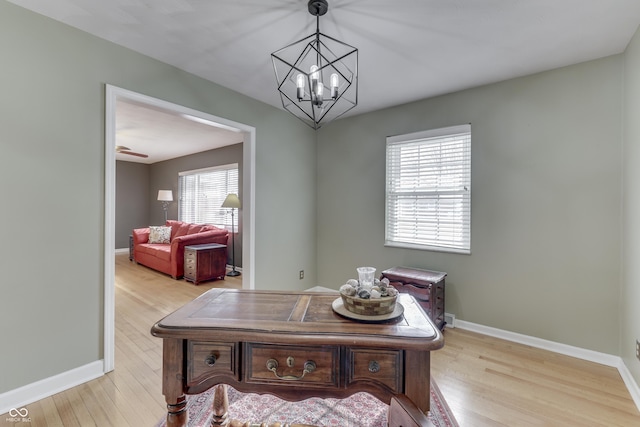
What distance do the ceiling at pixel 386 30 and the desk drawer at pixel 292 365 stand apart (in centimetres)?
190

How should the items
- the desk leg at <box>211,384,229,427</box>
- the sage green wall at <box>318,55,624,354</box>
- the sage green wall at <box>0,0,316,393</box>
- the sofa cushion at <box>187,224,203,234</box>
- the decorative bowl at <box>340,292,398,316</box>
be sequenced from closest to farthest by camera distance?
the decorative bowl at <box>340,292,398,316</box> < the desk leg at <box>211,384,229,427</box> < the sage green wall at <box>0,0,316,393</box> < the sage green wall at <box>318,55,624,354</box> < the sofa cushion at <box>187,224,203,234</box>

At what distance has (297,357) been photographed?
3.20ft

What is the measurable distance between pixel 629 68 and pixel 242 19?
9.21 ft

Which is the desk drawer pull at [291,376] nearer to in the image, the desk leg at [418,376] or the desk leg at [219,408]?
the desk leg at [418,376]

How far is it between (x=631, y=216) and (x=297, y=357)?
256 cm

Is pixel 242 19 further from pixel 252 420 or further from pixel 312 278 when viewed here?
pixel 312 278

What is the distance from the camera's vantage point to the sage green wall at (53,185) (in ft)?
5.77

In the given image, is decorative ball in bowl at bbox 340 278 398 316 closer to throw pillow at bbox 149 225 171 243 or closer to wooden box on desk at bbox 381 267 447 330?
wooden box on desk at bbox 381 267 447 330

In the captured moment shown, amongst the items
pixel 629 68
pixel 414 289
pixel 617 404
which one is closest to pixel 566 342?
pixel 617 404

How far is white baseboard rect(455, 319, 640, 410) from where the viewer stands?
1.96 meters

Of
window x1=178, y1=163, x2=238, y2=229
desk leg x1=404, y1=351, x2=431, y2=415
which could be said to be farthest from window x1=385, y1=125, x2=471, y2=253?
window x1=178, y1=163, x2=238, y2=229

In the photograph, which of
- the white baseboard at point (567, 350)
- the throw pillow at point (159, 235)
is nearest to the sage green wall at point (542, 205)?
the white baseboard at point (567, 350)

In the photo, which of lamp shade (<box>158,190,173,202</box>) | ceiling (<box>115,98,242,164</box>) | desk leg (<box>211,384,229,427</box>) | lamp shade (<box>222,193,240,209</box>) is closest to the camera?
desk leg (<box>211,384,229,427</box>)

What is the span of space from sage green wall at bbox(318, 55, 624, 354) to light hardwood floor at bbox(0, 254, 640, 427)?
1.16 ft
